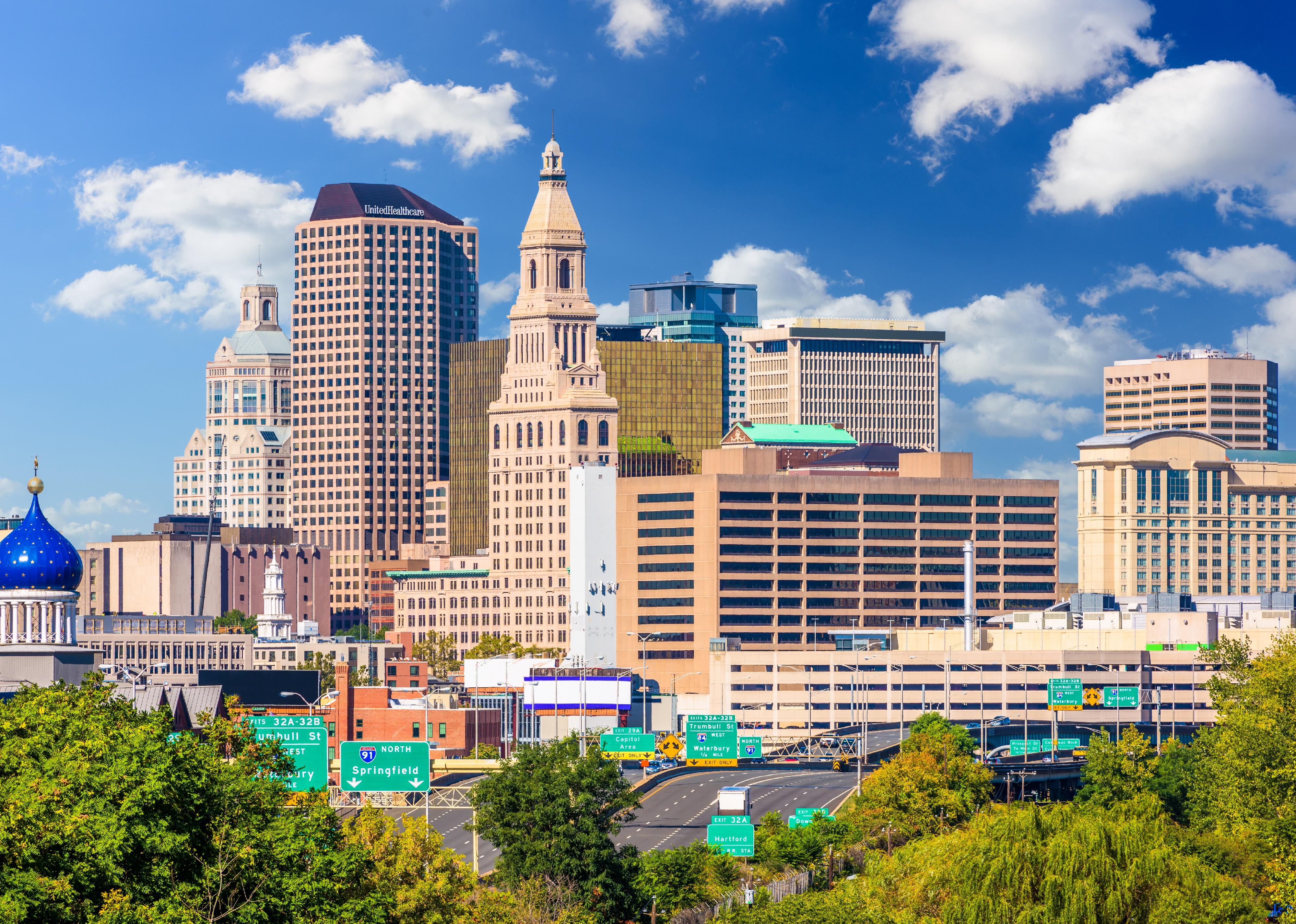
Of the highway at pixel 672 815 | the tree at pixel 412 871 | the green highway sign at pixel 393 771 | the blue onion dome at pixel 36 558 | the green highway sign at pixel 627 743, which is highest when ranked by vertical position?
the blue onion dome at pixel 36 558

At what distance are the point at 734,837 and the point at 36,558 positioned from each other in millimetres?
68287

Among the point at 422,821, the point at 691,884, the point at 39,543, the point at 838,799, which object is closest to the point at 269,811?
the point at 422,821

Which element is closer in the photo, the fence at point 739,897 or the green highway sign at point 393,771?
the green highway sign at point 393,771

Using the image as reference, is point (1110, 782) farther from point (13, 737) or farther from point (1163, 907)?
point (13, 737)

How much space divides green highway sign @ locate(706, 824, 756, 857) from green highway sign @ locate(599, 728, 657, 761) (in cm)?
4774

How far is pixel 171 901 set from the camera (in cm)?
7344

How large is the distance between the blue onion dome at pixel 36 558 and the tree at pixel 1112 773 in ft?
272

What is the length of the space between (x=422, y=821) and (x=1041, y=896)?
112 ft

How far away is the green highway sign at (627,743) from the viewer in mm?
186750

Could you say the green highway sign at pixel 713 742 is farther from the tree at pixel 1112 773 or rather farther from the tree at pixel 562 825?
the tree at pixel 562 825

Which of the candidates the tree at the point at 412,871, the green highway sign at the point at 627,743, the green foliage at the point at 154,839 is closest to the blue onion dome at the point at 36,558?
the green highway sign at the point at 627,743

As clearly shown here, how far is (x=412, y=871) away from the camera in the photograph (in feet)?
329

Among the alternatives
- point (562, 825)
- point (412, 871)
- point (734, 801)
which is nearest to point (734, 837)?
point (734, 801)

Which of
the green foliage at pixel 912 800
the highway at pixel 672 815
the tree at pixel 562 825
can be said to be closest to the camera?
the tree at pixel 562 825
